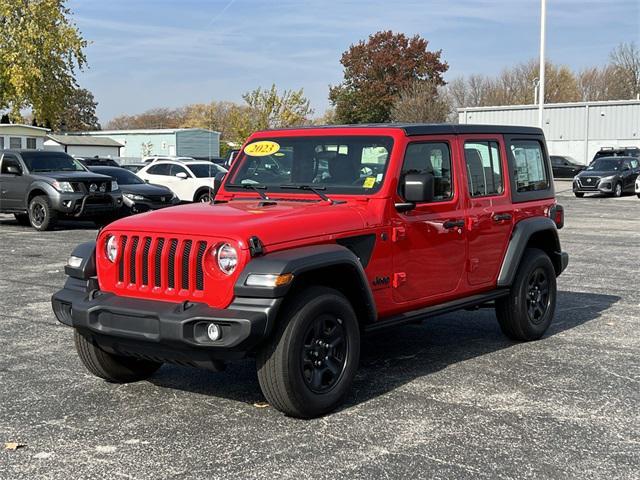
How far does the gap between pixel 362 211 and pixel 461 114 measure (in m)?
52.3

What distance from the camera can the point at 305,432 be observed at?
4883mm

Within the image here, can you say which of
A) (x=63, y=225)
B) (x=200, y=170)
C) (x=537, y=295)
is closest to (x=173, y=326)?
(x=537, y=295)

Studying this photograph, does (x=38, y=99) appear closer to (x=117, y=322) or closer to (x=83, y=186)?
(x=83, y=186)

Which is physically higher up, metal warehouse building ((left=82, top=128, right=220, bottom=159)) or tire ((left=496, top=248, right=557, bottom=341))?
metal warehouse building ((left=82, top=128, right=220, bottom=159))

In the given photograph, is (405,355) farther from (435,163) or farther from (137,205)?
(137,205)

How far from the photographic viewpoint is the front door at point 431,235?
5.88 m

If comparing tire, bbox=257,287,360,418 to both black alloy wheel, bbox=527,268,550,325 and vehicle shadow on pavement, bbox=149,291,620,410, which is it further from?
black alloy wheel, bbox=527,268,550,325

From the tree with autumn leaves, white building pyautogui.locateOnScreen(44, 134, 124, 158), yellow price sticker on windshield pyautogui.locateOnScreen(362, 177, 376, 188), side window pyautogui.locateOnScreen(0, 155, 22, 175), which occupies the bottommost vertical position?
yellow price sticker on windshield pyautogui.locateOnScreen(362, 177, 376, 188)

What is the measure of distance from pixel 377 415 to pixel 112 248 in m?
2.03

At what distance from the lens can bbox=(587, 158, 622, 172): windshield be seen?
105ft

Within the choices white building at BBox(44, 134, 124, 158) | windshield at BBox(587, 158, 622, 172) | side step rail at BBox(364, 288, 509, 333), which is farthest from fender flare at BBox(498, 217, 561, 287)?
white building at BBox(44, 134, 124, 158)

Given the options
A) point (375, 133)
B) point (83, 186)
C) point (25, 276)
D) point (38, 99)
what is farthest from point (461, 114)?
point (375, 133)

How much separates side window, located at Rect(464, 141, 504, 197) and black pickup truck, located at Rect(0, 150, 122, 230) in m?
12.2

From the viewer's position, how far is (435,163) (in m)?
6.35
